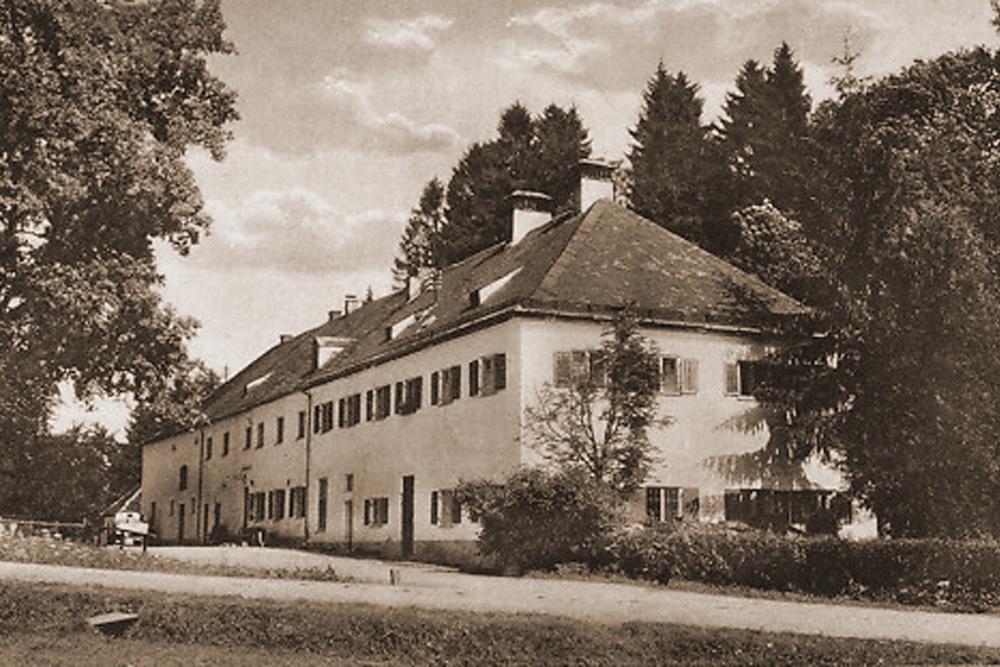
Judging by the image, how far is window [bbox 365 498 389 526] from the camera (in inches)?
1420

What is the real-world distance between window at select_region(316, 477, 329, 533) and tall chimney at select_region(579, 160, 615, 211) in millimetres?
14297

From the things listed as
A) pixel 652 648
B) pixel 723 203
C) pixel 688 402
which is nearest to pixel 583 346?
pixel 688 402

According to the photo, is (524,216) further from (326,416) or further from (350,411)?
(326,416)

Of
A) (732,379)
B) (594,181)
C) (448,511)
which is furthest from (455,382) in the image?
(594,181)

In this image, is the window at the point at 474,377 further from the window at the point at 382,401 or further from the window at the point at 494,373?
the window at the point at 382,401

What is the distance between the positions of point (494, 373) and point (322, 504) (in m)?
14.3

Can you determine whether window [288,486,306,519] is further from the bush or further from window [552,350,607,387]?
the bush

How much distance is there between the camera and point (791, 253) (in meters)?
30.8

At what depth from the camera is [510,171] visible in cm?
5716

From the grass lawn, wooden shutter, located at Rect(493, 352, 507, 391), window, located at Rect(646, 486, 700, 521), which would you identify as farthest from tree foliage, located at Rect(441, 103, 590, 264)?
the grass lawn

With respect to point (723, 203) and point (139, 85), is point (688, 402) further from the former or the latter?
point (723, 203)

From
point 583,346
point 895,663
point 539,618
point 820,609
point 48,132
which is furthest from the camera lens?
point 583,346

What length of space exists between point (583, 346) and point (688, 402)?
10.9ft

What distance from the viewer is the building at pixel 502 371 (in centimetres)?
2925
